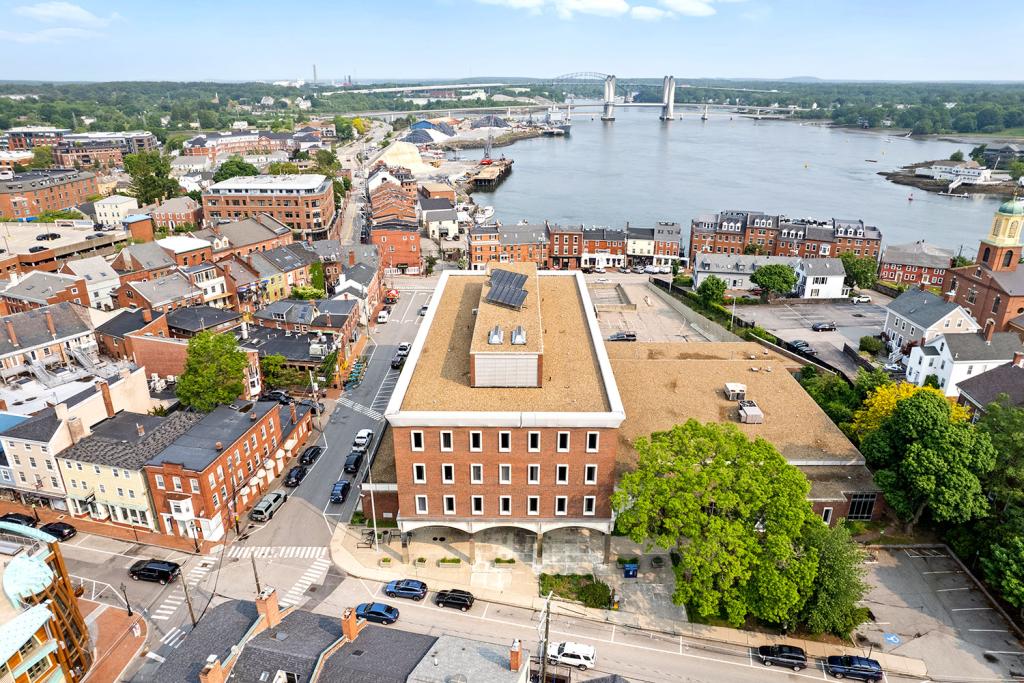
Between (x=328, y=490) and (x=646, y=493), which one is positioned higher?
(x=646, y=493)

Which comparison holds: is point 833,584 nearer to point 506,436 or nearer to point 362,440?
point 506,436

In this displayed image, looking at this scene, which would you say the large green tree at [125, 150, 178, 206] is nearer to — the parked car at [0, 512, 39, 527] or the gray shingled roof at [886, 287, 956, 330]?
Result: the parked car at [0, 512, 39, 527]

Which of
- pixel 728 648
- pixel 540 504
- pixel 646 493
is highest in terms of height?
pixel 646 493

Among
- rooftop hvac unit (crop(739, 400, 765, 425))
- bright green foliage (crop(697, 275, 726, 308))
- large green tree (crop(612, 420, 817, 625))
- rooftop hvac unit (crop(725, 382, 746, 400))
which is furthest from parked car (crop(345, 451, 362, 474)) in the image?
bright green foliage (crop(697, 275, 726, 308))

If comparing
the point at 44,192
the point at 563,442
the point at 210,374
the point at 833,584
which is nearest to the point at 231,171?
the point at 44,192

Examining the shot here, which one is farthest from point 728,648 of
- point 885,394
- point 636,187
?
point 636,187

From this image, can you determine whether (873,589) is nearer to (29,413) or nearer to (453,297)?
(453,297)
